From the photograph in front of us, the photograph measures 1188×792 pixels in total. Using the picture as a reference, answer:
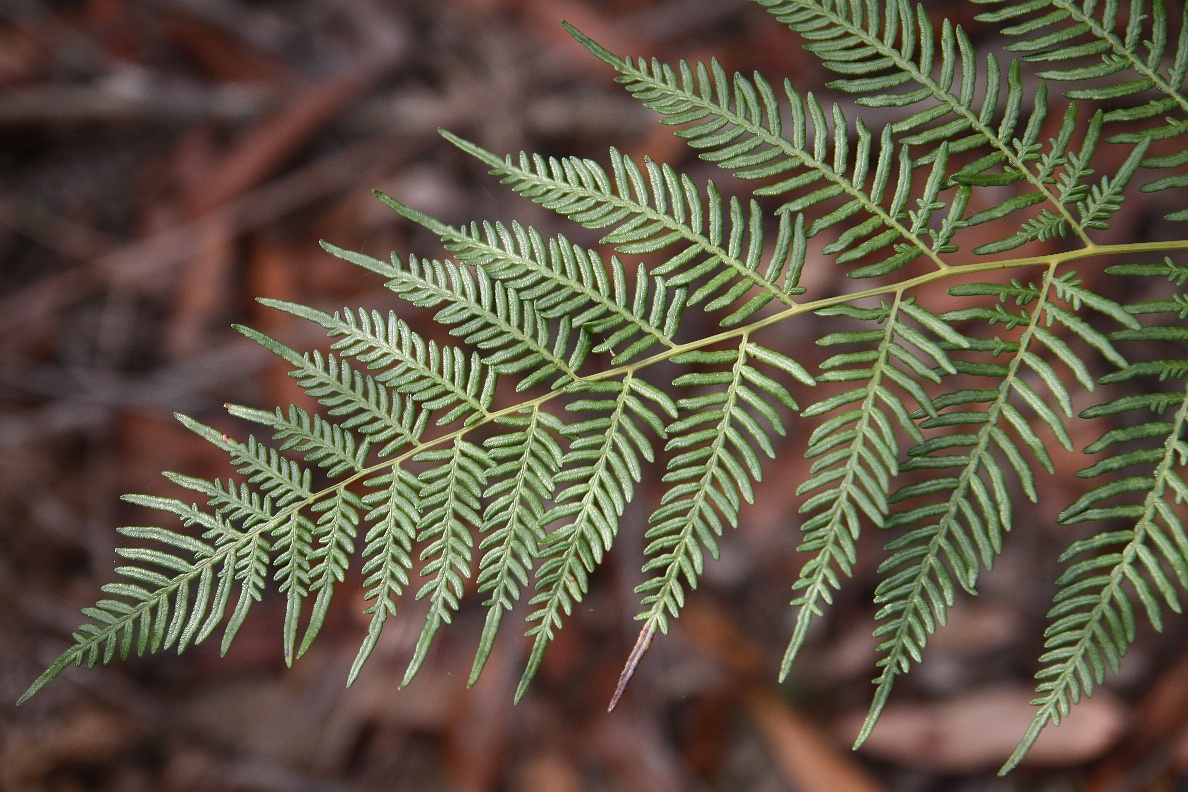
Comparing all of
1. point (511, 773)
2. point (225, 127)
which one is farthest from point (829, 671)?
point (225, 127)

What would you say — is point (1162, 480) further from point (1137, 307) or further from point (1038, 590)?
point (1038, 590)

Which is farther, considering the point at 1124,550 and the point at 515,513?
the point at 515,513

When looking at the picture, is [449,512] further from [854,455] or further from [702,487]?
[854,455]

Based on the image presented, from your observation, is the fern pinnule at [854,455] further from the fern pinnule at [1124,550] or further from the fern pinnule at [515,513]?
the fern pinnule at [515,513]

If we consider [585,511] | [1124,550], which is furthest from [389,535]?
[1124,550]

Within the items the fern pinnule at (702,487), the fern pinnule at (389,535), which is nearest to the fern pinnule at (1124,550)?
the fern pinnule at (702,487)

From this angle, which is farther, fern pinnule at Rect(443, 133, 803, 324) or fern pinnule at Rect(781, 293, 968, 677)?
fern pinnule at Rect(443, 133, 803, 324)

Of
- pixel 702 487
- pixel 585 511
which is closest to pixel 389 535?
pixel 585 511

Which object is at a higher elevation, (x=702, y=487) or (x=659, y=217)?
(x=659, y=217)

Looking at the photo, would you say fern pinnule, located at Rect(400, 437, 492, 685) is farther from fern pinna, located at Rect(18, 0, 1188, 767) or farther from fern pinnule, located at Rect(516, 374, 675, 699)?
fern pinnule, located at Rect(516, 374, 675, 699)

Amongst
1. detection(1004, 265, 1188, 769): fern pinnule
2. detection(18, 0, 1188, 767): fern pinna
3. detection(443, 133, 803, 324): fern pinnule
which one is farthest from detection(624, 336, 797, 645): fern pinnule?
detection(1004, 265, 1188, 769): fern pinnule


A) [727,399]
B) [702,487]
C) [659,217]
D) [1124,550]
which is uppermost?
[659,217]

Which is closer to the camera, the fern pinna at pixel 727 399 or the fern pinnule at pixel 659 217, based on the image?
the fern pinna at pixel 727 399
